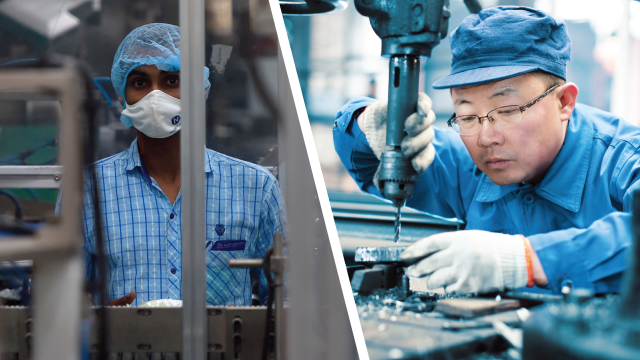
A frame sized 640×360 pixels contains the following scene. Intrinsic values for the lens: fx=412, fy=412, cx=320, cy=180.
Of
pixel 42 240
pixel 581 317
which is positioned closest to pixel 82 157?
pixel 42 240

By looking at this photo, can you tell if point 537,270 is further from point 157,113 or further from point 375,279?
point 157,113

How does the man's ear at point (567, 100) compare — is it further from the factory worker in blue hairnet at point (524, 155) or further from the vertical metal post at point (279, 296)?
the vertical metal post at point (279, 296)

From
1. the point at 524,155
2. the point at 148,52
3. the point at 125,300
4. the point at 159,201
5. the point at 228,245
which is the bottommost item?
the point at 125,300

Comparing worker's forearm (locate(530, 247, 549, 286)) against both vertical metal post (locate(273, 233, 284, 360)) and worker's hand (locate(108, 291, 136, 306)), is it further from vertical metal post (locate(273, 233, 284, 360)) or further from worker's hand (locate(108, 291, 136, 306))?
worker's hand (locate(108, 291, 136, 306))

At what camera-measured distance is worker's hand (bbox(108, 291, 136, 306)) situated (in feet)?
3.10

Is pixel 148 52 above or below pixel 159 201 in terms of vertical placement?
above

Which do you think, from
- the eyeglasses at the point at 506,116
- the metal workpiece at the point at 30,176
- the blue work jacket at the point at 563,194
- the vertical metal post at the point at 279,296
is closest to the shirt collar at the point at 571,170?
the blue work jacket at the point at 563,194

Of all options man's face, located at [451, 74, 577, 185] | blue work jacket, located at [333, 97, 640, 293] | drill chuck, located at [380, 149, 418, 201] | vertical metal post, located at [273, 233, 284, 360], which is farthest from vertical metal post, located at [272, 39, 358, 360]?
man's face, located at [451, 74, 577, 185]

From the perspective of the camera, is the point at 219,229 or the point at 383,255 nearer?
the point at 219,229

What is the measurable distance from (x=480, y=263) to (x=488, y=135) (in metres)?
0.50

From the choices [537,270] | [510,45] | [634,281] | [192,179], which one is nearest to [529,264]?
[537,270]

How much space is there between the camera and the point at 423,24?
3.05ft

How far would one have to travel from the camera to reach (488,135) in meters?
1.21

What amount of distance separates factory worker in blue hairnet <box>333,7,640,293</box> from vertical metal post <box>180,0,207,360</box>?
467mm
